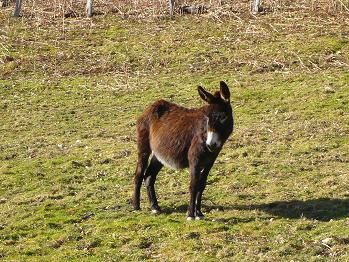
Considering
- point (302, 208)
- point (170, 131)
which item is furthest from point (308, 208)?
point (170, 131)

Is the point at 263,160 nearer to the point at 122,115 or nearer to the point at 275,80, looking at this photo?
the point at 122,115

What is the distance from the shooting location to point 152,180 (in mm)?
11891

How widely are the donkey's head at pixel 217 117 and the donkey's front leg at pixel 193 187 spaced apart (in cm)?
54

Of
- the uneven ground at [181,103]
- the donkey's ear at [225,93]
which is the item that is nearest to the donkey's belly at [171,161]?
the uneven ground at [181,103]

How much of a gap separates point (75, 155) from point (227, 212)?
6.03 m

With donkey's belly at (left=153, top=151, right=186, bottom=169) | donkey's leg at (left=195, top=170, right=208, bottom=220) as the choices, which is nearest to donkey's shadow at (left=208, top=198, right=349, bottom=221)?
donkey's leg at (left=195, top=170, right=208, bottom=220)

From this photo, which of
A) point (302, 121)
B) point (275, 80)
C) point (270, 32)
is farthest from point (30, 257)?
A: point (270, 32)

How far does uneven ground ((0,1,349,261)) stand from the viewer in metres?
10.3

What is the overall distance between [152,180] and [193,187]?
1.22 m

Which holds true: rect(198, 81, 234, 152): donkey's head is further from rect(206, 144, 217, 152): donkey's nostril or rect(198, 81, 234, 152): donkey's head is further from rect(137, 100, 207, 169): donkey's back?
rect(137, 100, 207, 169): donkey's back

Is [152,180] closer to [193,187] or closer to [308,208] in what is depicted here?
[193,187]

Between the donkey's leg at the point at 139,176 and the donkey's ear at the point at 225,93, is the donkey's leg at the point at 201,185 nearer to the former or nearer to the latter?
the donkey's ear at the point at 225,93

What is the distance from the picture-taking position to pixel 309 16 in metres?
30.9

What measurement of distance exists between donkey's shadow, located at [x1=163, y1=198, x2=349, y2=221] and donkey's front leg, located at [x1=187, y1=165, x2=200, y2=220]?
0.73m
